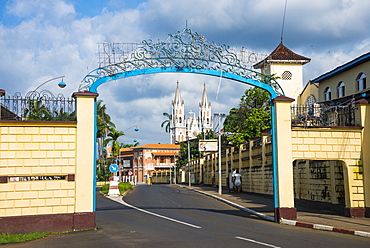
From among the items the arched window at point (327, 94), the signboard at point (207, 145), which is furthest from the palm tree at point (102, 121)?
the arched window at point (327, 94)

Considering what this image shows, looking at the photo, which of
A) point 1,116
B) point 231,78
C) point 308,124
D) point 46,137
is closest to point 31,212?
point 46,137

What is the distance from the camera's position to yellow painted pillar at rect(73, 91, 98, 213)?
45.0 feet

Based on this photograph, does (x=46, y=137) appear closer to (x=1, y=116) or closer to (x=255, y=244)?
(x=1, y=116)

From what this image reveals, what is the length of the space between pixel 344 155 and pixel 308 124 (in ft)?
5.85

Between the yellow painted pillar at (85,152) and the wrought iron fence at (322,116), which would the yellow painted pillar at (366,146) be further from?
the yellow painted pillar at (85,152)

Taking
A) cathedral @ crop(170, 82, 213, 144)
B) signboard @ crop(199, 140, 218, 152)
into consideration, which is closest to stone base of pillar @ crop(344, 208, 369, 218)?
signboard @ crop(199, 140, 218, 152)

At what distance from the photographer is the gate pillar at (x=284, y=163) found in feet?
50.8

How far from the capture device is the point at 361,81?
26.4m

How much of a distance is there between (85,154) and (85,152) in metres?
0.06

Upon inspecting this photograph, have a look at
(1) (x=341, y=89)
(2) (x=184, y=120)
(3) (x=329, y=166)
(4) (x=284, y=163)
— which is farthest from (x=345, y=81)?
(2) (x=184, y=120)

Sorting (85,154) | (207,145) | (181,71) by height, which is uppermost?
(181,71)

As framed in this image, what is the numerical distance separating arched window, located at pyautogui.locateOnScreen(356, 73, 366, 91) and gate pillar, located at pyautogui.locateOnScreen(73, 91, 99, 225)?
1833cm

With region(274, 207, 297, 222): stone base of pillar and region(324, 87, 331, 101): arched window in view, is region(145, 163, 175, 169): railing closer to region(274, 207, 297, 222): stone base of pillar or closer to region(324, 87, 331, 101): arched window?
region(324, 87, 331, 101): arched window

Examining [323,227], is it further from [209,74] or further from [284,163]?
[209,74]
